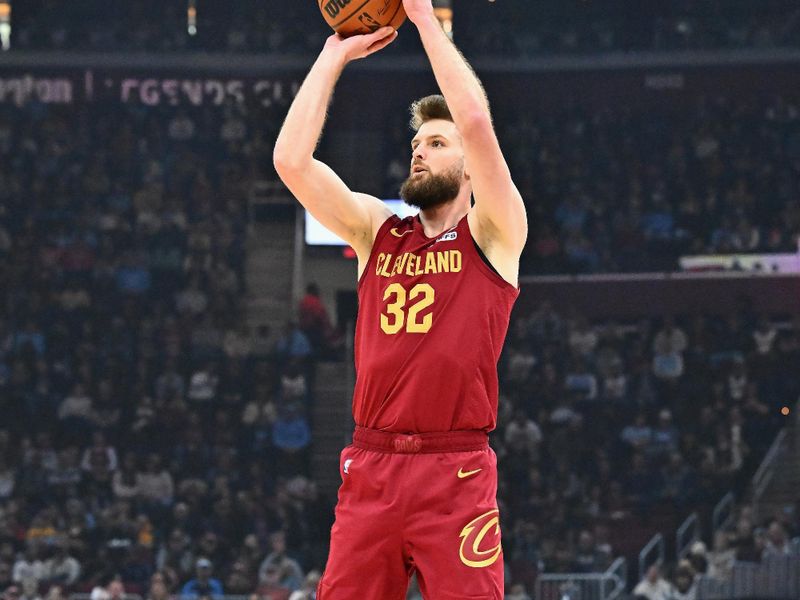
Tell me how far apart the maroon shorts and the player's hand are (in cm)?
116

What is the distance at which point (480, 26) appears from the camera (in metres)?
21.3

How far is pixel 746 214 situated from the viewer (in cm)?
1886

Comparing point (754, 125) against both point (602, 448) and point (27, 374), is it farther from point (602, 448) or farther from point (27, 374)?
point (27, 374)

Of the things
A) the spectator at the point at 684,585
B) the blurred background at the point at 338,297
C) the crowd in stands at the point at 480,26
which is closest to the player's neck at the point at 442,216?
the blurred background at the point at 338,297

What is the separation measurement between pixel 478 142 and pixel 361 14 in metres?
0.62

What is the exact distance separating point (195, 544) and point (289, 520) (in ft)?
3.68

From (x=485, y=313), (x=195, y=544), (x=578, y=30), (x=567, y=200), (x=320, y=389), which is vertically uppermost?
(x=578, y=30)

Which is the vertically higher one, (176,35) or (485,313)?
(176,35)

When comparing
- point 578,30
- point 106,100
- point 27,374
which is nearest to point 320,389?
point 27,374

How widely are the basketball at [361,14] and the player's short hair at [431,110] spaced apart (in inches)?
10.0

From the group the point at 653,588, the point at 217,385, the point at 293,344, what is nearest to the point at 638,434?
the point at 653,588

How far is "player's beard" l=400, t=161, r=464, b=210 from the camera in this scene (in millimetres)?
4094

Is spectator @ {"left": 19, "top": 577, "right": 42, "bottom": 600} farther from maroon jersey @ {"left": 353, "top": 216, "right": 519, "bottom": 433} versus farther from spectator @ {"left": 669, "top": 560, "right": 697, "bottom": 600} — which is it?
maroon jersey @ {"left": 353, "top": 216, "right": 519, "bottom": 433}

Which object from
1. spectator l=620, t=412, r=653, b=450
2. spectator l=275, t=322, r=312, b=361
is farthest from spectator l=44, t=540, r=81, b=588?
spectator l=620, t=412, r=653, b=450
